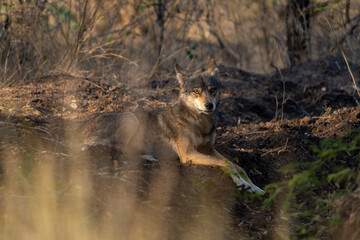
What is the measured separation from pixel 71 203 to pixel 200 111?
2.89m

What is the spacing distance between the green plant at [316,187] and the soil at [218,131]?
0.20 meters

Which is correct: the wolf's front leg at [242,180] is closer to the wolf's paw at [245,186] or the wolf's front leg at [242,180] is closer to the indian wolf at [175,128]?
the wolf's paw at [245,186]

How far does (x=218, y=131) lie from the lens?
898cm

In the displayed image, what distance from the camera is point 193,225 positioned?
4.92m

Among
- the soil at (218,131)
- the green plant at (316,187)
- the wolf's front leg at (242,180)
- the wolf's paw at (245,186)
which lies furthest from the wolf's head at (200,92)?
the green plant at (316,187)

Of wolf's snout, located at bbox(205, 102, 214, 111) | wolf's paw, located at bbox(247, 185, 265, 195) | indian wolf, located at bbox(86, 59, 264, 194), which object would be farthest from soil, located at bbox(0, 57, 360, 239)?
wolf's snout, located at bbox(205, 102, 214, 111)

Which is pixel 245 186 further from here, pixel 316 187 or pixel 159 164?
pixel 159 164

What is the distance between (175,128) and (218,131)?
6.61ft

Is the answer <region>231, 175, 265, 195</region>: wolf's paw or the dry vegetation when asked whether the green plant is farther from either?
<region>231, 175, 265, 195</region>: wolf's paw

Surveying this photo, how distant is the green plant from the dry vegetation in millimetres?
25

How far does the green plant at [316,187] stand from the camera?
432 cm

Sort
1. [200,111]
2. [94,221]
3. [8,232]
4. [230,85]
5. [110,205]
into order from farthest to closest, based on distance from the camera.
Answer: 1. [230,85]
2. [200,111]
3. [110,205]
4. [94,221]
5. [8,232]

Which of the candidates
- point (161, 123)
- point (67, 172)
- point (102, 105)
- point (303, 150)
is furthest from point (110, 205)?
point (102, 105)

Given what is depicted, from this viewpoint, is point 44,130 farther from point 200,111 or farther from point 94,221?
point 94,221
